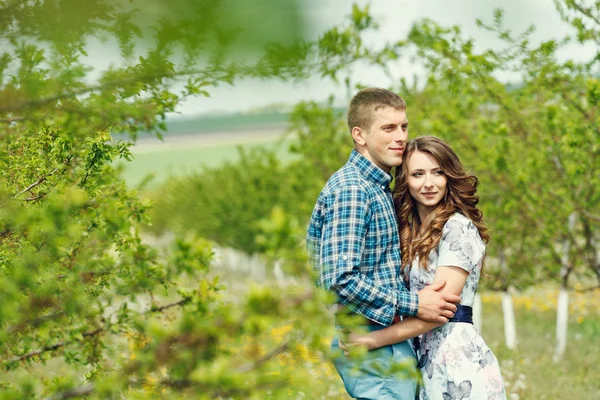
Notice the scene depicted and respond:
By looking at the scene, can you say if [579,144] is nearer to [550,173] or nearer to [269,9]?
[550,173]

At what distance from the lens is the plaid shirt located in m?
2.87

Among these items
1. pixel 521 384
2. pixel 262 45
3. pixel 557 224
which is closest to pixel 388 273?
pixel 262 45

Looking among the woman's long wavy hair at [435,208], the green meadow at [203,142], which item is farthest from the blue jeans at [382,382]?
the green meadow at [203,142]

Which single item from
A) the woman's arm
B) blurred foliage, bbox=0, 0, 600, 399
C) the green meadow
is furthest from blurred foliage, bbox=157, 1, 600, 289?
the green meadow

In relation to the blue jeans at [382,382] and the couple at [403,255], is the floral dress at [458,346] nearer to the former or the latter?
the couple at [403,255]

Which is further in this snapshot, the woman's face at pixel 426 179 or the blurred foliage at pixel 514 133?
the blurred foliage at pixel 514 133

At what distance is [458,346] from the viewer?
3.09m

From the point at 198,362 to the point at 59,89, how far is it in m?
0.79

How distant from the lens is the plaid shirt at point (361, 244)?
9.43ft

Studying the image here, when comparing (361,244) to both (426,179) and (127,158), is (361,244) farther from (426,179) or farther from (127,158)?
(127,158)

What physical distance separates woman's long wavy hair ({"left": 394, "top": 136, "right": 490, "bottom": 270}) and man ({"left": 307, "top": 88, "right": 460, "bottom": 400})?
0.30ft

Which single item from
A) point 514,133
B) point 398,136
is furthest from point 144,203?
point 514,133

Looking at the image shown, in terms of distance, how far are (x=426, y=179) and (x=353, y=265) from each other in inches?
26.2

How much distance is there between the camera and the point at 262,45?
2.83 feet
